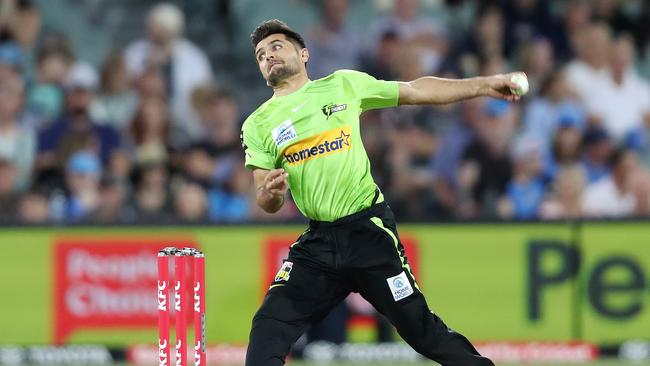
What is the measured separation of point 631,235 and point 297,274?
6054 millimetres

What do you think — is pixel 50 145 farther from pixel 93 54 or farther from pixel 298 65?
pixel 298 65

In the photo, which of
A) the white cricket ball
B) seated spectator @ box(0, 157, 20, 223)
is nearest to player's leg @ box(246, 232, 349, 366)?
the white cricket ball

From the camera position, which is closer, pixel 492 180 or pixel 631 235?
pixel 631 235

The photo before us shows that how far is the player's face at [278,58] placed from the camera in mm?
6930

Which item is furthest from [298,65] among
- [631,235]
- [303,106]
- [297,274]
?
[631,235]

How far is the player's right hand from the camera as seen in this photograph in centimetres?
624

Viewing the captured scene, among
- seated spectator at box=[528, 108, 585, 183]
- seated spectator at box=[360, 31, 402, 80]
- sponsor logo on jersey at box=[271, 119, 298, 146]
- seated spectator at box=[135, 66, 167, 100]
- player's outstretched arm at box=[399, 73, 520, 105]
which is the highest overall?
seated spectator at box=[360, 31, 402, 80]

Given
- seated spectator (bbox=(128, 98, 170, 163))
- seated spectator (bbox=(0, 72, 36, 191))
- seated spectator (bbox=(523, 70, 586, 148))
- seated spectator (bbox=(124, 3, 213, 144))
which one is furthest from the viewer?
seated spectator (bbox=(523, 70, 586, 148))

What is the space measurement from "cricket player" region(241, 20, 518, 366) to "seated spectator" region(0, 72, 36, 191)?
6.65 meters

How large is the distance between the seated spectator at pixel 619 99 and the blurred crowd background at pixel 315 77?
0.6 inches

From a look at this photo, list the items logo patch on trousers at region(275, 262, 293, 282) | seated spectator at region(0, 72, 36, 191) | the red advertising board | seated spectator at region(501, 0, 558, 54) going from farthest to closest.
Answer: seated spectator at region(501, 0, 558, 54), seated spectator at region(0, 72, 36, 191), the red advertising board, logo patch on trousers at region(275, 262, 293, 282)

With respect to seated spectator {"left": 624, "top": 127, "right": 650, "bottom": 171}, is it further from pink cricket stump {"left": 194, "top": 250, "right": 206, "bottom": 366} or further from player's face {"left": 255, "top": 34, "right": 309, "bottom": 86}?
pink cricket stump {"left": 194, "top": 250, "right": 206, "bottom": 366}

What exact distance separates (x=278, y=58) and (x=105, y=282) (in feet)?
18.4

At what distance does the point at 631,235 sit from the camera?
39.8 feet
